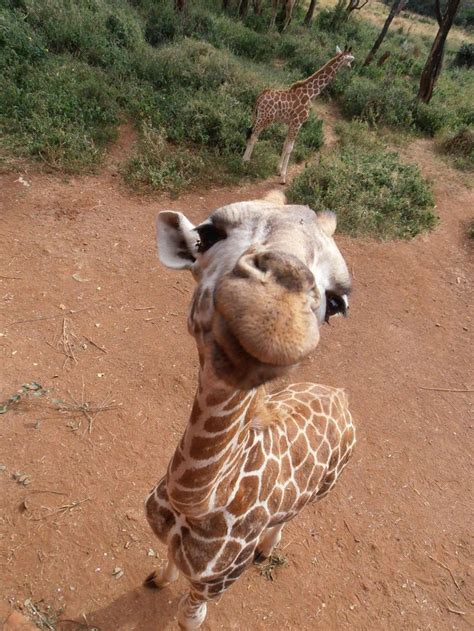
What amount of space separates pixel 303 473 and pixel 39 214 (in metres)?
5.68

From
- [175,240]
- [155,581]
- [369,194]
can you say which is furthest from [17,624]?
[369,194]

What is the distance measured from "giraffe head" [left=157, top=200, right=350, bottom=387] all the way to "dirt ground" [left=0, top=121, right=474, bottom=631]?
9.19 ft

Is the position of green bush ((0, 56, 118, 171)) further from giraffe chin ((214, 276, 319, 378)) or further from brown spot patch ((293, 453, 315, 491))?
giraffe chin ((214, 276, 319, 378))

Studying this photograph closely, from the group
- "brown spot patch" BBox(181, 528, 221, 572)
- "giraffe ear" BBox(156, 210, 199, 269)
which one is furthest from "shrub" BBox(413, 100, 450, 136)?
"brown spot patch" BBox(181, 528, 221, 572)

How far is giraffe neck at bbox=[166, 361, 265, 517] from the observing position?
5.57 ft

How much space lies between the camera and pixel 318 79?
8.59 metres

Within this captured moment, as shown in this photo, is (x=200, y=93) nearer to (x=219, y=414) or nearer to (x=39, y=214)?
(x=39, y=214)

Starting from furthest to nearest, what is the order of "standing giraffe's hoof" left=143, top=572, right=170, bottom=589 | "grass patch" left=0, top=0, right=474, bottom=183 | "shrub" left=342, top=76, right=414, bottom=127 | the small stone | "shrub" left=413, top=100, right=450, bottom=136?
"shrub" left=413, top=100, right=450, bottom=136
"shrub" left=342, top=76, right=414, bottom=127
"grass patch" left=0, top=0, right=474, bottom=183
"standing giraffe's hoof" left=143, top=572, right=170, bottom=589
the small stone

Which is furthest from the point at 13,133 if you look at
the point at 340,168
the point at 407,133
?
the point at 407,133

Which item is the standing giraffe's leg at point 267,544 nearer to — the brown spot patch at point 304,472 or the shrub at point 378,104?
the brown spot patch at point 304,472

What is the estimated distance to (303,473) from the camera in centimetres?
282

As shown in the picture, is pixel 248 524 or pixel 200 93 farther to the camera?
pixel 200 93

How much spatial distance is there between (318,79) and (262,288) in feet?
29.1

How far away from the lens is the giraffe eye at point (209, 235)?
1.82 metres
